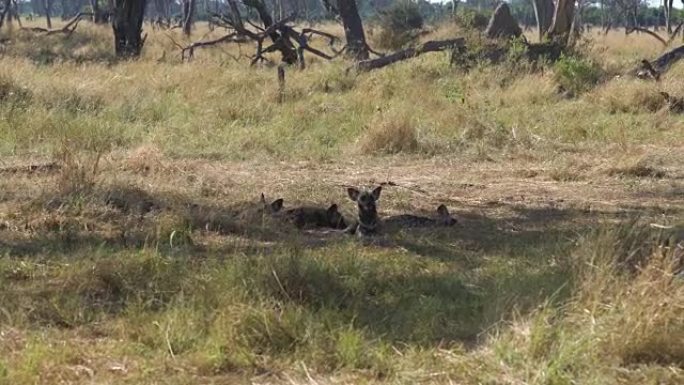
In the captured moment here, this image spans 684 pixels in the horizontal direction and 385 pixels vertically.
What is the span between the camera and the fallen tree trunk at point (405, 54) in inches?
614

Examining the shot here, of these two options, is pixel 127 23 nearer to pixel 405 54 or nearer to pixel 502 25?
pixel 405 54

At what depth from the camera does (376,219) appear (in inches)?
247

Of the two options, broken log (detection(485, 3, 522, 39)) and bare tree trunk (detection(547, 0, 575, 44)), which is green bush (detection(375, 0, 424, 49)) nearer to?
broken log (detection(485, 3, 522, 39))

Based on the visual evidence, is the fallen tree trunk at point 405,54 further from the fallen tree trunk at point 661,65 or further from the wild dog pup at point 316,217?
the wild dog pup at point 316,217

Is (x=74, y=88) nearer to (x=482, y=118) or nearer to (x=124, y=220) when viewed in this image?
(x=482, y=118)

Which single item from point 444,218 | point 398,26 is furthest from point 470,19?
point 444,218

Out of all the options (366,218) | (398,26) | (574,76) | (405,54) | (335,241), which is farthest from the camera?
(398,26)

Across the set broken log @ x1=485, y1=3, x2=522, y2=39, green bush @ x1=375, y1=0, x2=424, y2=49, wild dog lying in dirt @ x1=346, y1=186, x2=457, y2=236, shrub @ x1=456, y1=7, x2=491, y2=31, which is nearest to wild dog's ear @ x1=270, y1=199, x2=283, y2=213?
wild dog lying in dirt @ x1=346, y1=186, x2=457, y2=236

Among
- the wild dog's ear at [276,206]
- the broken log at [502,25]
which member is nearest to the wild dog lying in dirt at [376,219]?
the wild dog's ear at [276,206]

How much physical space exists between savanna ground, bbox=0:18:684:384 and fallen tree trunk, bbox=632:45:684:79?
1564mm

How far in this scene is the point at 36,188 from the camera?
6.98 meters

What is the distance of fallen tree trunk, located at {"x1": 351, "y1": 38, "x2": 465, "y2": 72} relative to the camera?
15.6 metres

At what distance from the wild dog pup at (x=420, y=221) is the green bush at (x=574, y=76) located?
7445 mm

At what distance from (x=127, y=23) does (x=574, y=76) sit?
36.0 ft
